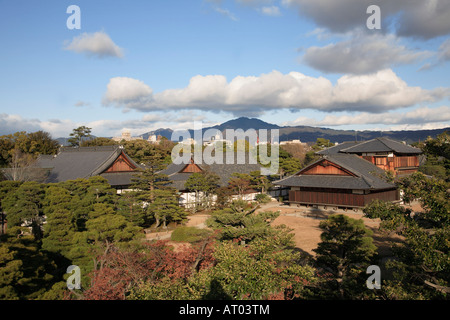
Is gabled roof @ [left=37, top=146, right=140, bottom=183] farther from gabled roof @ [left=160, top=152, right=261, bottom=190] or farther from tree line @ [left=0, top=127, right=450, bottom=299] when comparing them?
tree line @ [left=0, top=127, right=450, bottom=299]

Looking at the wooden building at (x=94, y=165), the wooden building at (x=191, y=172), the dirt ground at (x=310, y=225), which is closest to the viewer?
the dirt ground at (x=310, y=225)

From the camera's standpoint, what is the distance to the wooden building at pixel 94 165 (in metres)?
25.6

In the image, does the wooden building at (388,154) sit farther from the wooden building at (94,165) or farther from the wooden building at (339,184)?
the wooden building at (94,165)

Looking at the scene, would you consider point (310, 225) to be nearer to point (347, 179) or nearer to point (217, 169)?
point (347, 179)

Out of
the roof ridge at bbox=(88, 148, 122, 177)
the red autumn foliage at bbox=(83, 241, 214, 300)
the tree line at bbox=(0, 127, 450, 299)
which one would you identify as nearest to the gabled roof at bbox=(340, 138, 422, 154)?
the tree line at bbox=(0, 127, 450, 299)

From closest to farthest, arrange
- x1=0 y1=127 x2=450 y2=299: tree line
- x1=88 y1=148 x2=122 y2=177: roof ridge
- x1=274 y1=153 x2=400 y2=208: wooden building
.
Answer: x1=0 y1=127 x2=450 y2=299: tree line, x1=88 y1=148 x2=122 y2=177: roof ridge, x1=274 y1=153 x2=400 y2=208: wooden building

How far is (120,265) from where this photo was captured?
9.64 metres

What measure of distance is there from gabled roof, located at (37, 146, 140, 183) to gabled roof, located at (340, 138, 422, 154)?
2358 cm

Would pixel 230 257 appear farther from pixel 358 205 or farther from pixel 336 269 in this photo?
pixel 358 205

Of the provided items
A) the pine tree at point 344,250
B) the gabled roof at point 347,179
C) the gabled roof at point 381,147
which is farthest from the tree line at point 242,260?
the gabled roof at point 381,147

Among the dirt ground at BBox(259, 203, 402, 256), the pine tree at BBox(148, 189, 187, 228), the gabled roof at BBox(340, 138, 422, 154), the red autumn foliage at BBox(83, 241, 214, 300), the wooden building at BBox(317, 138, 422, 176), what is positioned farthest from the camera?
the wooden building at BBox(317, 138, 422, 176)

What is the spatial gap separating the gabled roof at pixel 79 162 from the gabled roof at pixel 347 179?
15.9 meters

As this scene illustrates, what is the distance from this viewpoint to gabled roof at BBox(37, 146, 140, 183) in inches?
1011
